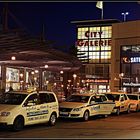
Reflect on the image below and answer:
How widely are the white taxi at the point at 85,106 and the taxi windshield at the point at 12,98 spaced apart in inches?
180

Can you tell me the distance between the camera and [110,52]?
8125cm

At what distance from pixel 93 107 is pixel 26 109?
23.2 feet

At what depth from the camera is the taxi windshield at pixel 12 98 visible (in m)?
18.9

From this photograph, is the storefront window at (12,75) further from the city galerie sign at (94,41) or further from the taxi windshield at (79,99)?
the city galerie sign at (94,41)

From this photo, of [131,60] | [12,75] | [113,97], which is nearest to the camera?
[113,97]

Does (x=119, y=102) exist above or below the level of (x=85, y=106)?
below

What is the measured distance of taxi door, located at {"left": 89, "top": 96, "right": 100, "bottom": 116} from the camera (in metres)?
24.6

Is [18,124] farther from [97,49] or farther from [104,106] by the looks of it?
[97,49]

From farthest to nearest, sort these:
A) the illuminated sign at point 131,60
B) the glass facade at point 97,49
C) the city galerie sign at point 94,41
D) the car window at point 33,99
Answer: the city galerie sign at point 94,41 → the glass facade at point 97,49 → the illuminated sign at point 131,60 → the car window at point 33,99

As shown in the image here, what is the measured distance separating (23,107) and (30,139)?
3803mm

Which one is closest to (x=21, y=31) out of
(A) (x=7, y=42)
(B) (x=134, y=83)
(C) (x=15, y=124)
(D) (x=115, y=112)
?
(A) (x=7, y=42)

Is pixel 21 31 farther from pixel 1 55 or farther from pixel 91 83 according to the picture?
pixel 91 83

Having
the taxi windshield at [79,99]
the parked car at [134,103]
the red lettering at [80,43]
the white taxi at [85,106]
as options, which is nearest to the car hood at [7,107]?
the white taxi at [85,106]

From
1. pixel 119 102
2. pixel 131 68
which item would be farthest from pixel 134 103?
pixel 131 68
